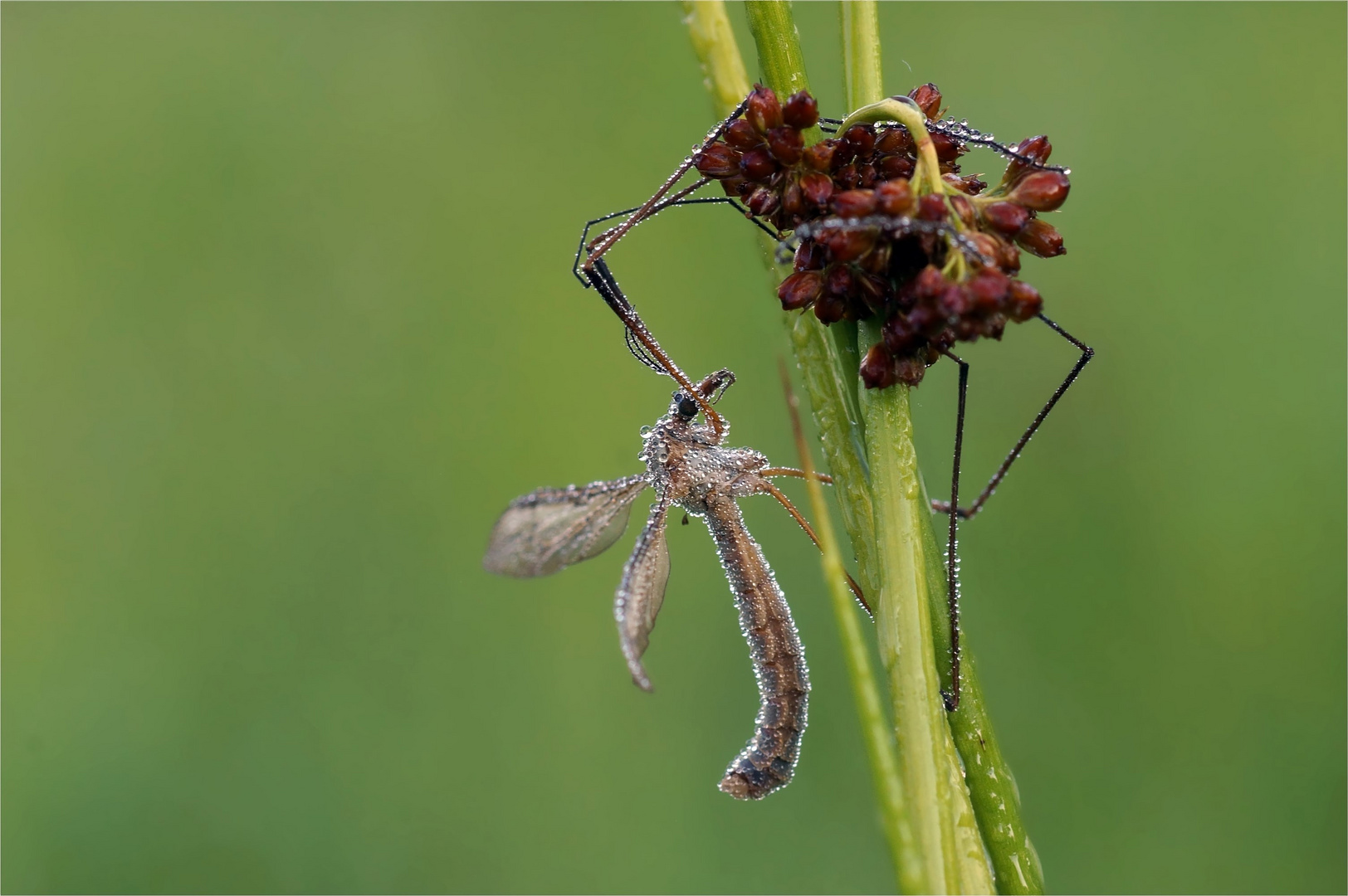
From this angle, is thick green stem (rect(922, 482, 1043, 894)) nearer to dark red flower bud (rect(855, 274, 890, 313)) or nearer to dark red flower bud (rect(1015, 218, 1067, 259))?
dark red flower bud (rect(855, 274, 890, 313))

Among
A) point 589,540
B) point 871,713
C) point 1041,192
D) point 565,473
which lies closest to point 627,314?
point 589,540

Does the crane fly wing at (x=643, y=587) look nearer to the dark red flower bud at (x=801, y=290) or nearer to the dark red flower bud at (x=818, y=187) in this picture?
the dark red flower bud at (x=801, y=290)

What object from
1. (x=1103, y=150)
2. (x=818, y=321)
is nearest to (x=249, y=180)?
(x=1103, y=150)

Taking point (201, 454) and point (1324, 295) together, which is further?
point (201, 454)

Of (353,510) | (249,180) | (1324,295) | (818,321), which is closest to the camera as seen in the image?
(818,321)

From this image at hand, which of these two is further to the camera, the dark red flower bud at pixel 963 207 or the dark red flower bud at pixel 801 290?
the dark red flower bud at pixel 801 290

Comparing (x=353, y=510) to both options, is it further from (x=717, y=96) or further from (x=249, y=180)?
(x=717, y=96)

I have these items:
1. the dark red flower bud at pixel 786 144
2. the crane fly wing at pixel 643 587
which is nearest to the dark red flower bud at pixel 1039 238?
the dark red flower bud at pixel 786 144
